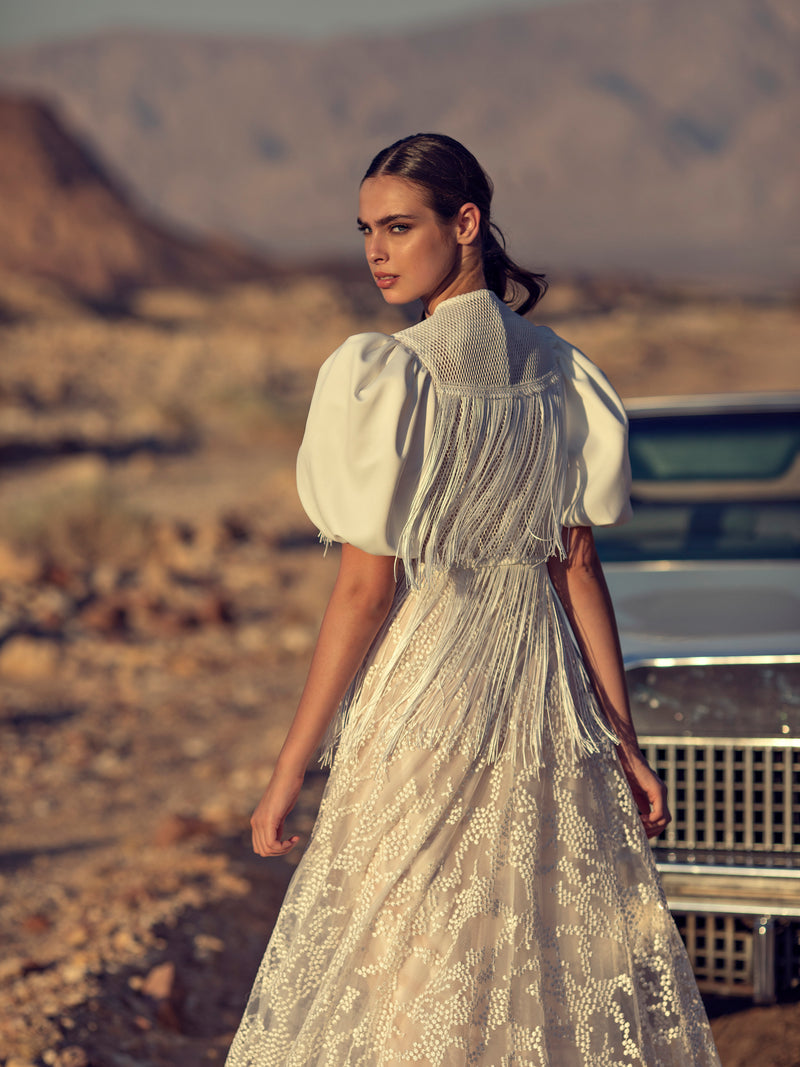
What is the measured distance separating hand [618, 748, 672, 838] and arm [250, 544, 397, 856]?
1.67 feet

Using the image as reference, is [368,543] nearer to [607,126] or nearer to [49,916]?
[49,916]

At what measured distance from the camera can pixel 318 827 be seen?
181cm

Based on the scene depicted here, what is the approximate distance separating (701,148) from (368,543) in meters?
109

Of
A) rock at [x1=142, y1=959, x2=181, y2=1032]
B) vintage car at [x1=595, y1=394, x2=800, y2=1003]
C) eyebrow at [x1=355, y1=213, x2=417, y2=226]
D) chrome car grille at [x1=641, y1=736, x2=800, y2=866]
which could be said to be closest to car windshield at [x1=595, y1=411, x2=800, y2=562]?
vintage car at [x1=595, y1=394, x2=800, y2=1003]

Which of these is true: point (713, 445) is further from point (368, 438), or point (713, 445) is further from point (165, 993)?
point (368, 438)

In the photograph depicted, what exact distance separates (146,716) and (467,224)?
4534 millimetres

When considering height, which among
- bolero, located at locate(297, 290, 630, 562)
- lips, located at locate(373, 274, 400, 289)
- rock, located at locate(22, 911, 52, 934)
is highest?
lips, located at locate(373, 274, 400, 289)

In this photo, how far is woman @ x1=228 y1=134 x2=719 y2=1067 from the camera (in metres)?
1.70

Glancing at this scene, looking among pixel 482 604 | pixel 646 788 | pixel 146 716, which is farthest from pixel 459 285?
pixel 146 716

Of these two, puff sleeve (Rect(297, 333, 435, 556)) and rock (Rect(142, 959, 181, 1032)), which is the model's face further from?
rock (Rect(142, 959, 181, 1032))

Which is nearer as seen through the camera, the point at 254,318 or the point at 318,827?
the point at 318,827

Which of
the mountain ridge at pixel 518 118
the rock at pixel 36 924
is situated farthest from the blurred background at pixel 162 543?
the mountain ridge at pixel 518 118

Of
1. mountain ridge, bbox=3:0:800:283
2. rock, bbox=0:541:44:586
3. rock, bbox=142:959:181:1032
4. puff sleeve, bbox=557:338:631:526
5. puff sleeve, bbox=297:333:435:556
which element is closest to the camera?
puff sleeve, bbox=297:333:435:556

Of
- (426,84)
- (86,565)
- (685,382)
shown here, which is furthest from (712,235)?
(86,565)
